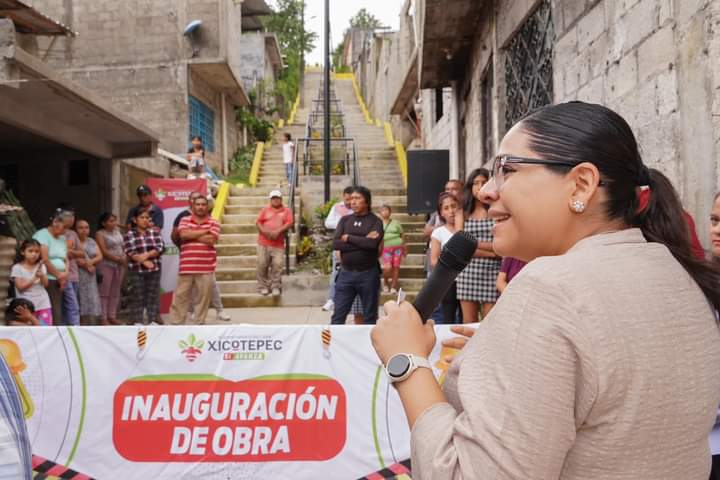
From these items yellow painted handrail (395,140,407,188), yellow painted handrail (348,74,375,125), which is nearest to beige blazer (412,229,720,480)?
yellow painted handrail (395,140,407,188)

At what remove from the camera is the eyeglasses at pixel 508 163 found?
1115 mm

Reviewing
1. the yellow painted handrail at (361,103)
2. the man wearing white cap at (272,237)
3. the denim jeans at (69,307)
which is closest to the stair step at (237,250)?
the man wearing white cap at (272,237)

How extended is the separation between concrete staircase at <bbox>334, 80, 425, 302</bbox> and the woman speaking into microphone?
807cm

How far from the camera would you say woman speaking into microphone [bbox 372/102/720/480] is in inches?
36.3

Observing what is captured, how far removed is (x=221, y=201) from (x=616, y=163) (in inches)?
488

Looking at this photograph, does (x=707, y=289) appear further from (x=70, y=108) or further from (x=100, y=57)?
(x=100, y=57)

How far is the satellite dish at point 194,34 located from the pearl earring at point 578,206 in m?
17.0

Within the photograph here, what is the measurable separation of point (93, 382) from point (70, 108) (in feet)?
20.0

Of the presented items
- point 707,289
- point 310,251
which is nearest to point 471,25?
point 310,251

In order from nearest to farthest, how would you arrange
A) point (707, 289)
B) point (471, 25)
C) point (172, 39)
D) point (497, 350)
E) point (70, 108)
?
point (497, 350) → point (707, 289) → point (70, 108) → point (471, 25) → point (172, 39)

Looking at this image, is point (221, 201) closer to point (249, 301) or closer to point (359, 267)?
point (249, 301)

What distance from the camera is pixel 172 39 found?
53.9 feet

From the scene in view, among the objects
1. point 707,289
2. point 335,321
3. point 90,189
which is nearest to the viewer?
point 707,289

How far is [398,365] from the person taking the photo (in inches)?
45.5
